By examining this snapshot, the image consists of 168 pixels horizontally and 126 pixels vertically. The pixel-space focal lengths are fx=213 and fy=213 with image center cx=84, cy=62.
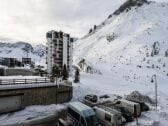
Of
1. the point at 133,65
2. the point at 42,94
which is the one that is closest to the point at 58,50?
the point at 42,94

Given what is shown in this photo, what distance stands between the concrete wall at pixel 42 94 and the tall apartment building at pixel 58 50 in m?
41.6

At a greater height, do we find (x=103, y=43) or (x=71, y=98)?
(x=103, y=43)

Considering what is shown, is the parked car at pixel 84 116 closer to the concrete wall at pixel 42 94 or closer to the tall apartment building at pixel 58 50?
the concrete wall at pixel 42 94

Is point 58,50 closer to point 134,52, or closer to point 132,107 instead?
point 132,107

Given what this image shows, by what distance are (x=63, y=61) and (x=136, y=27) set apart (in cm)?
12205

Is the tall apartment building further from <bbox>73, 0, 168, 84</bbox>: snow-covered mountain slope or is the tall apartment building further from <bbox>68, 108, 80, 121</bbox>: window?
<bbox>68, 108, 80, 121</bbox>: window

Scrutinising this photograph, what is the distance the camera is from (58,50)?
84.8 meters

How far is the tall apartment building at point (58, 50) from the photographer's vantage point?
273 ft

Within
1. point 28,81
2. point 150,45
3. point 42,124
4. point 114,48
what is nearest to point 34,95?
point 28,81

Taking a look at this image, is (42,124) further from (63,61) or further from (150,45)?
(150,45)

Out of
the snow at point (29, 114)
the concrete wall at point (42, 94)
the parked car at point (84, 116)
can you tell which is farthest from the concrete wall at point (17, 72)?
the parked car at point (84, 116)

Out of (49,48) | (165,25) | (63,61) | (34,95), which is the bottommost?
(34,95)

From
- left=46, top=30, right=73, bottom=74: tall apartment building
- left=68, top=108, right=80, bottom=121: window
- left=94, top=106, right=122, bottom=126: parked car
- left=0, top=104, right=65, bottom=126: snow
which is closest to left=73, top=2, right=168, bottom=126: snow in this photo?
left=94, top=106, right=122, bottom=126: parked car

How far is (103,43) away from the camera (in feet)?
620
